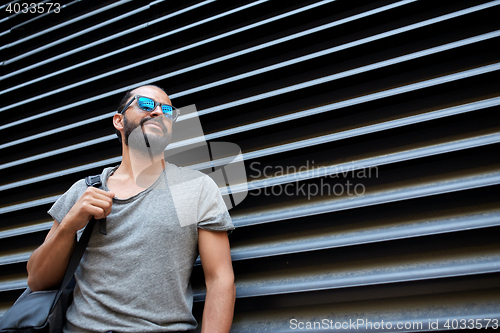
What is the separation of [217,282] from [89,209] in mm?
735

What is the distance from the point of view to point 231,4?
2.24m

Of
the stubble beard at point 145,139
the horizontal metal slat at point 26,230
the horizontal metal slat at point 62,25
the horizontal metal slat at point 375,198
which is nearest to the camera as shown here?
the horizontal metal slat at point 375,198

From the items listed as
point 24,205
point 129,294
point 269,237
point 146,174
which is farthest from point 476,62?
point 24,205

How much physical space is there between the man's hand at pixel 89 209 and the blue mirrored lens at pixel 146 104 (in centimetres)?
64

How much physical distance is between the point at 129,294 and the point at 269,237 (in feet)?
2.56

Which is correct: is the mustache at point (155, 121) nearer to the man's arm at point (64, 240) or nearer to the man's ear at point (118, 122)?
the man's ear at point (118, 122)

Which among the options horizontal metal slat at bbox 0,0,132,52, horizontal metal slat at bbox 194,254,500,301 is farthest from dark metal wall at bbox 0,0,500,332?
horizontal metal slat at bbox 0,0,132,52

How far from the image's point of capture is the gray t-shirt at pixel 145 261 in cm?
131

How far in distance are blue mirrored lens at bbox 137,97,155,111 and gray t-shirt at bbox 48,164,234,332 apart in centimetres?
57

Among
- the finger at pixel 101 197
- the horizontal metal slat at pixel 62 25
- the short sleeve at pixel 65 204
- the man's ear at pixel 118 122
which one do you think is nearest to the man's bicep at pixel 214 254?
the finger at pixel 101 197

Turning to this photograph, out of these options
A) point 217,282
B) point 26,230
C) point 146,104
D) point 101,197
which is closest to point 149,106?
point 146,104

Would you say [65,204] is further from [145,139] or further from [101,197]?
[145,139]

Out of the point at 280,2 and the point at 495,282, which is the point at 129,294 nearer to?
the point at 495,282

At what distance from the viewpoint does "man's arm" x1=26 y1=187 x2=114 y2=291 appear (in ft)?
4.66
